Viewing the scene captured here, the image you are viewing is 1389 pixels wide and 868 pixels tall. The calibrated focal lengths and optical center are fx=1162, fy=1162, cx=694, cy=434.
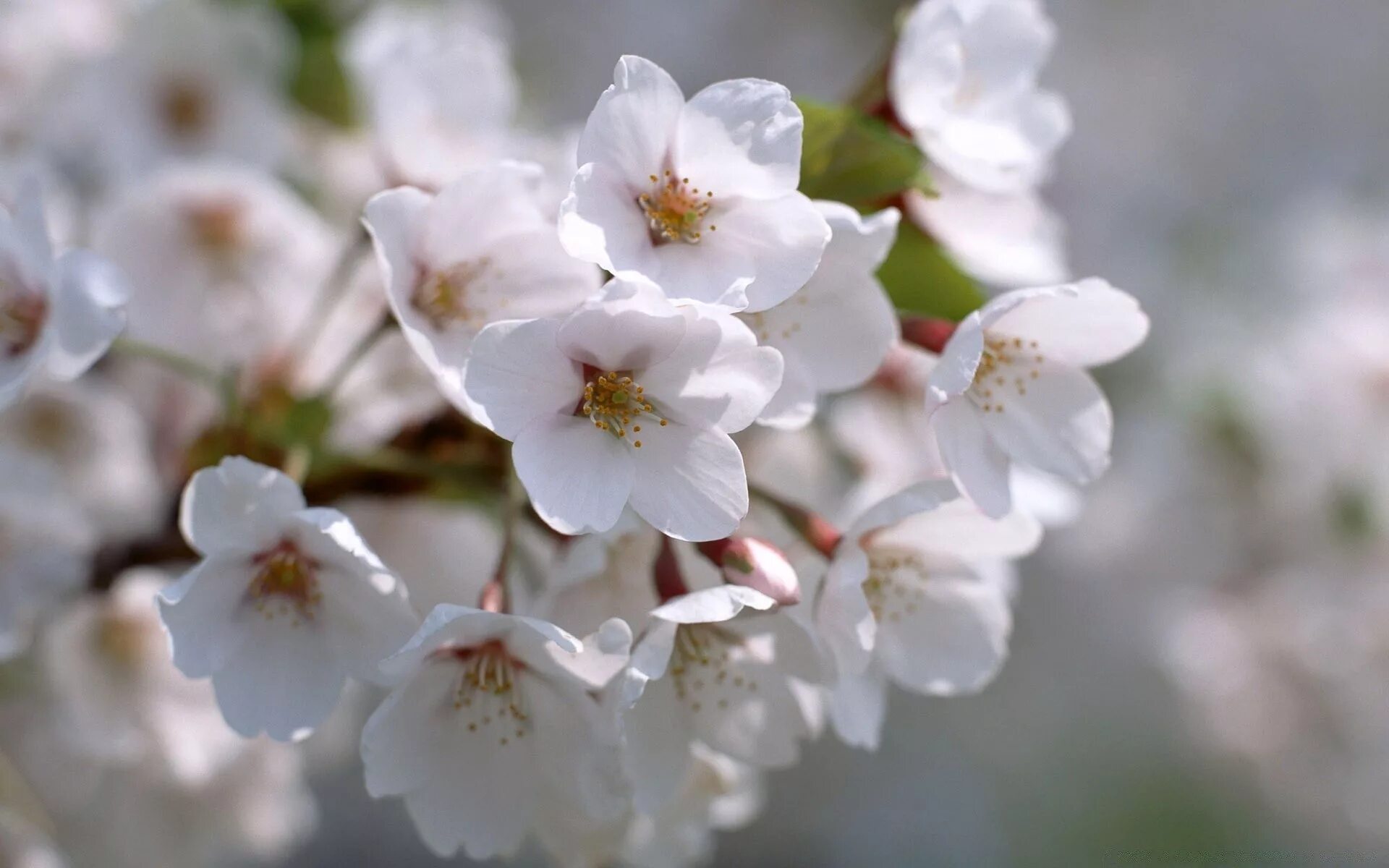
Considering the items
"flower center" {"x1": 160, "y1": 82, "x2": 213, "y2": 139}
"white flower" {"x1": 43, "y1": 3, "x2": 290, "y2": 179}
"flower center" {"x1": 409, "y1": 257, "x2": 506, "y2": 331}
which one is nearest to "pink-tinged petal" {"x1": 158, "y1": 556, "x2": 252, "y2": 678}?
"flower center" {"x1": 409, "y1": 257, "x2": 506, "y2": 331}

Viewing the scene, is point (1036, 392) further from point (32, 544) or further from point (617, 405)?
point (32, 544)

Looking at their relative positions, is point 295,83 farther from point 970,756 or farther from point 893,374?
point 970,756

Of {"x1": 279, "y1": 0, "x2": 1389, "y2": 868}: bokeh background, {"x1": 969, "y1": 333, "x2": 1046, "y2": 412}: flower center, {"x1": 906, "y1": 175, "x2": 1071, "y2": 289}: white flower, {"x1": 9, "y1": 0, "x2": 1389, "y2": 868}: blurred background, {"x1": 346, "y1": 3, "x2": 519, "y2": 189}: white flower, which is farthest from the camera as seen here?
{"x1": 279, "y1": 0, "x2": 1389, "y2": 868}: bokeh background

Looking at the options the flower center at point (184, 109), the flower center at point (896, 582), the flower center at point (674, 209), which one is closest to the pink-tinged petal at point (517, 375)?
the flower center at point (674, 209)

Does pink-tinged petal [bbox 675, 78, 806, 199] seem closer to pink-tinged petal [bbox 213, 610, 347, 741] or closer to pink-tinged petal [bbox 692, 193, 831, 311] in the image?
pink-tinged petal [bbox 692, 193, 831, 311]

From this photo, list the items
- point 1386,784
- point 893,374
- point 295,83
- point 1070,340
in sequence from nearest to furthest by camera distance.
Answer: point 1070,340, point 893,374, point 295,83, point 1386,784

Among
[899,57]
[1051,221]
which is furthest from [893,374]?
[899,57]
